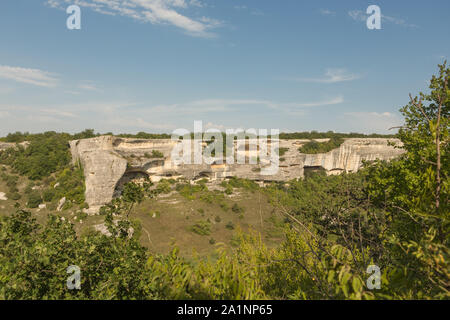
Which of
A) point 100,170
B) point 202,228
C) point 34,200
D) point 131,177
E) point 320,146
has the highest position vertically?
point 320,146

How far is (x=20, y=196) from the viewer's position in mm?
29422

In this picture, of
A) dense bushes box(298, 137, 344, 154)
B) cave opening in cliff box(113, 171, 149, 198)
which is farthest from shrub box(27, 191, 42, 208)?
dense bushes box(298, 137, 344, 154)

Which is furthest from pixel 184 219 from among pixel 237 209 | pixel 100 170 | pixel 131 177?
pixel 131 177

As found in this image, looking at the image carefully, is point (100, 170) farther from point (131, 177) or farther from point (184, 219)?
point (184, 219)

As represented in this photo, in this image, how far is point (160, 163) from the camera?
36.9 meters

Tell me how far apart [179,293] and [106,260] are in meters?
2.08

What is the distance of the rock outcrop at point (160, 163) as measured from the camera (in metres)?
28.9

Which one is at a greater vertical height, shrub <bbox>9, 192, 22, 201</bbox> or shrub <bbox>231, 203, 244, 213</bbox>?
shrub <bbox>9, 192, 22, 201</bbox>

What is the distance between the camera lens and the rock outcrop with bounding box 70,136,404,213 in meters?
28.9

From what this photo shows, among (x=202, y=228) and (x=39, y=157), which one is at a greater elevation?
(x=39, y=157)

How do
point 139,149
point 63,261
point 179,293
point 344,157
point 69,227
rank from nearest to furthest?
point 179,293
point 63,261
point 69,227
point 139,149
point 344,157

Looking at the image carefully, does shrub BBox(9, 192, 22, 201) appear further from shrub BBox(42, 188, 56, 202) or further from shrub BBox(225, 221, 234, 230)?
shrub BBox(225, 221, 234, 230)

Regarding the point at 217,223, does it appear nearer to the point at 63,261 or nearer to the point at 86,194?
the point at 86,194
